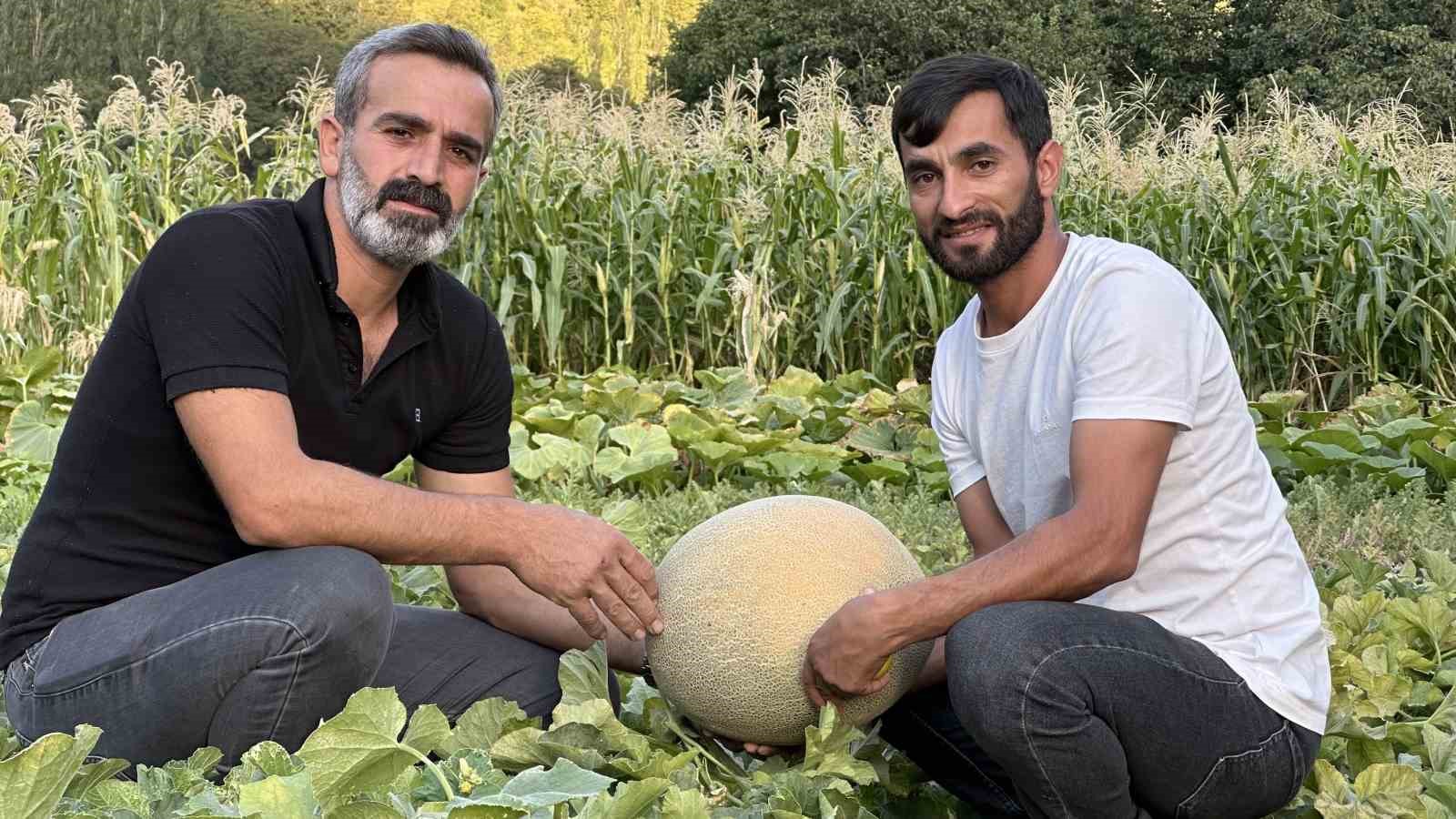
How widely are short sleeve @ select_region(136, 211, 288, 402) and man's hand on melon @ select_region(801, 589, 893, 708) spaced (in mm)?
1168

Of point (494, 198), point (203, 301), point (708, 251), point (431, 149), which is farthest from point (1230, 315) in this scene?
point (203, 301)

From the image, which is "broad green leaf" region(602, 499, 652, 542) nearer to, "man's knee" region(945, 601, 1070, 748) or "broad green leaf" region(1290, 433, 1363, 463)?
"man's knee" region(945, 601, 1070, 748)

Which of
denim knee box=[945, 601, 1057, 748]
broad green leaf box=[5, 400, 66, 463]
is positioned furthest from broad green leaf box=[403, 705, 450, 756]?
broad green leaf box=[5, 400, 66, 463]

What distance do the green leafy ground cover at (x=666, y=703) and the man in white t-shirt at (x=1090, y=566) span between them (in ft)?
0.77

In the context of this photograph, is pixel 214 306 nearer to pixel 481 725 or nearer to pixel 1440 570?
pixel 481 725

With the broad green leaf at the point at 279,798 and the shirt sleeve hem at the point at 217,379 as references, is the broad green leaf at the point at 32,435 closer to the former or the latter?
the shirt sleeve hem at the point at 217,379

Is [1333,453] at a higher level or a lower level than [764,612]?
lower

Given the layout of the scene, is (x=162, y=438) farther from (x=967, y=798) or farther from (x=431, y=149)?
(x=967, y=798)

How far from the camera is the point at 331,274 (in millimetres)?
3027

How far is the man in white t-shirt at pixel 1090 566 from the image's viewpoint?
2455 mm

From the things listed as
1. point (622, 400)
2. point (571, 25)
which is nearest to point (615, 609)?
point (622, 400)

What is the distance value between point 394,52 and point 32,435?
146 inches

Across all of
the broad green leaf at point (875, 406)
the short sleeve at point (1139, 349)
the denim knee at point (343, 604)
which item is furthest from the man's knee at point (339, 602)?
the broad green leaf at point (875, 406)

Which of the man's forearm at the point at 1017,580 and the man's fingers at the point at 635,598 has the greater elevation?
the man's forearm at the point at 1017,580
